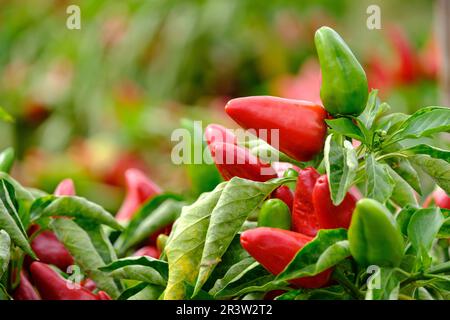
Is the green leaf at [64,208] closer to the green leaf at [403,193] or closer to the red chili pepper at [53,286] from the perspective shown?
the red chili pepper at [53,286]

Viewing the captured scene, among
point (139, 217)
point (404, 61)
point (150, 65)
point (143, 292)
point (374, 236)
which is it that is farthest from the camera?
point (150, 65)

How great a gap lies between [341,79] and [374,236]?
0.37ft

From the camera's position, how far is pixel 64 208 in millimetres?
588

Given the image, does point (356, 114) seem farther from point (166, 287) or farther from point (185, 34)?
point (185, 34)

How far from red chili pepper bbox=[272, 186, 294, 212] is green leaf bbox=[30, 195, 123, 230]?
13cm

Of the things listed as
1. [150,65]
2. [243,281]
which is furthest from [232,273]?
[150,65]

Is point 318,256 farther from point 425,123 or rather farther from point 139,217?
point 139,217

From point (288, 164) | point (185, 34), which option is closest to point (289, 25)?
point (185, 34)

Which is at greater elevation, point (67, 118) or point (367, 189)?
point (367, 189)

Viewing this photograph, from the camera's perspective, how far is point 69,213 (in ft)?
1.94

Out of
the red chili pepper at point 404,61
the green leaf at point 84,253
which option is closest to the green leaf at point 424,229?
the green leaf at point 84,253

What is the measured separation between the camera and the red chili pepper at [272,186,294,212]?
54 cm

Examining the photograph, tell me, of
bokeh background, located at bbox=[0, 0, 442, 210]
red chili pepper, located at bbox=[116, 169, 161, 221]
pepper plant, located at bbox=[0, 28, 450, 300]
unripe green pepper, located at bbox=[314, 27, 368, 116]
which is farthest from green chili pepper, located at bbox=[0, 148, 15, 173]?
bokeh background, located at bbox=[0, 0, 442, 210]

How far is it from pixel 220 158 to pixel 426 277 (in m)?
0.15
